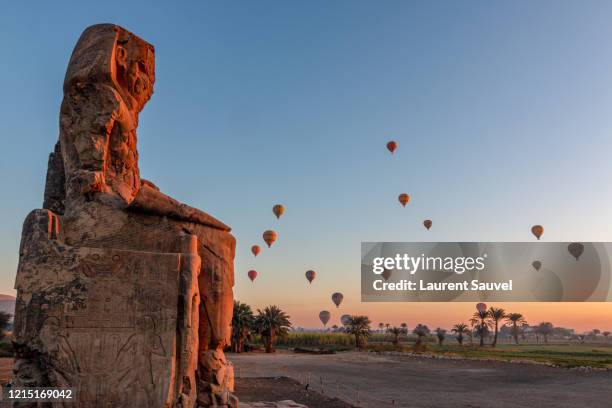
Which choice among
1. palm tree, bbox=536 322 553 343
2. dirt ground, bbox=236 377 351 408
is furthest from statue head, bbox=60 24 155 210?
palm tree, bbox=536 322 553 343

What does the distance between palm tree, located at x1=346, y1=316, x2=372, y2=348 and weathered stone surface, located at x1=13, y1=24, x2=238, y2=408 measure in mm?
48121

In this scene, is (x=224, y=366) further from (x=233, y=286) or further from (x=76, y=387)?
Answer: (x=76, y=387)

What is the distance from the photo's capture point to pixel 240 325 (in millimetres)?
41031

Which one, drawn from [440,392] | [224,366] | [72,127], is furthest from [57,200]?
[440,392]

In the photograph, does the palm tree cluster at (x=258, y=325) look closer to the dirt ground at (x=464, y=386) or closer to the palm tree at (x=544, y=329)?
the dirt ground at (x=464, y=386)

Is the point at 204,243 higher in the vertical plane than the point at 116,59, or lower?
lower

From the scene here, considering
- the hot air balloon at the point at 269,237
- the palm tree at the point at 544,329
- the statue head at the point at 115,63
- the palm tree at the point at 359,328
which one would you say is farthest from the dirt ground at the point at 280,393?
the palm tree at the point at 544,329

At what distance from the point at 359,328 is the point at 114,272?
49.5m

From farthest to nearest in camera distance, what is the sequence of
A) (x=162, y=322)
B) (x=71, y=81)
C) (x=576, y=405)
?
(x=576, y=405) < (x=71, y=81) < (x=162, y=322)

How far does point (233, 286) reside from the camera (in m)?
6.84

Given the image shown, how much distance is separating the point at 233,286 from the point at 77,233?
7.01 ft

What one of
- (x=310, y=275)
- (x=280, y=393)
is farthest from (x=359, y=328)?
(x=280, y=393)

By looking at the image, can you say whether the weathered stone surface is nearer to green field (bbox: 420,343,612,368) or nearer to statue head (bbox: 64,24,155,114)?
statue head (bbox: 64,24,155,114)

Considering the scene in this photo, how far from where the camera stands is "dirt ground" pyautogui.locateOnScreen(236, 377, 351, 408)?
1392 cm
